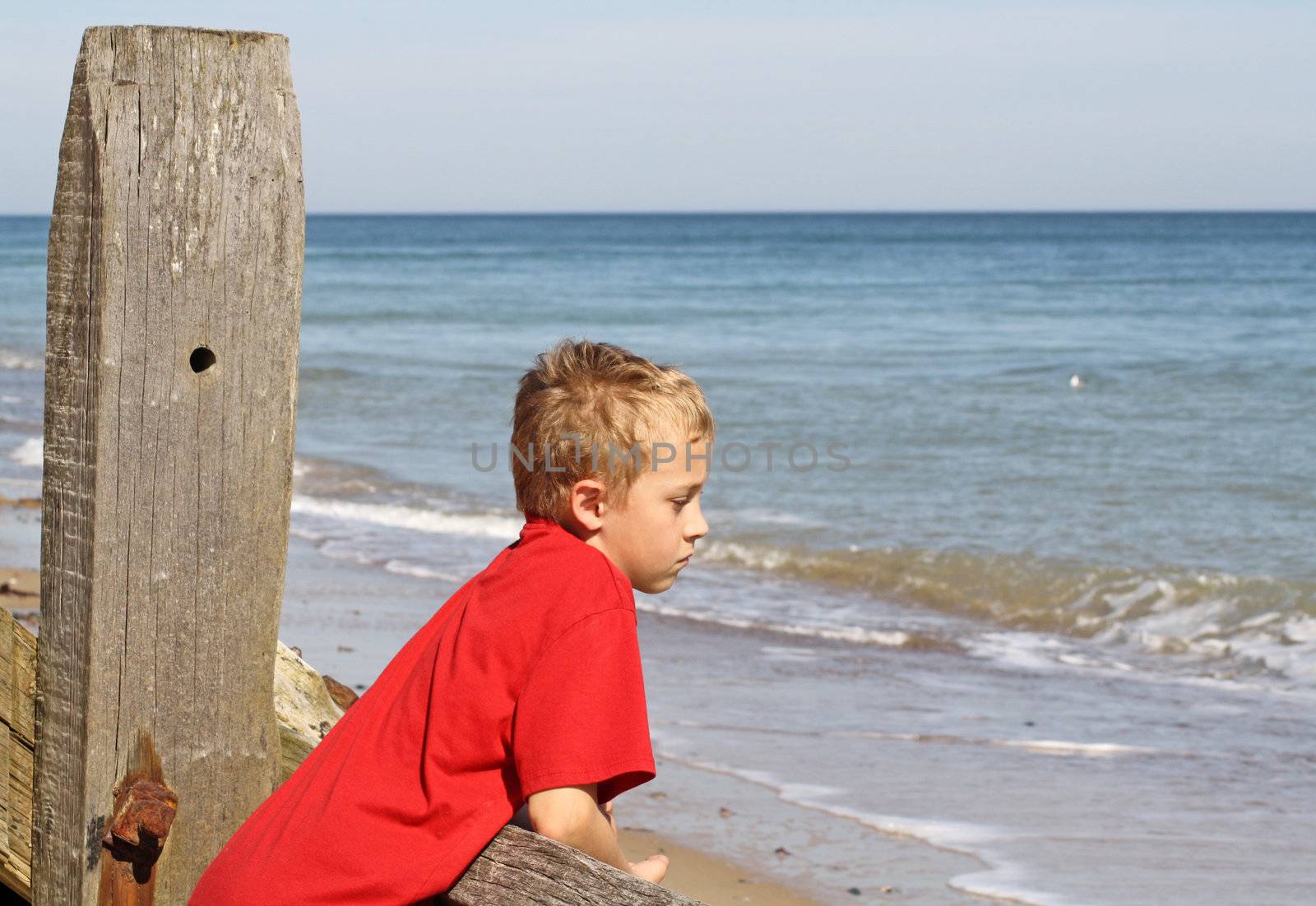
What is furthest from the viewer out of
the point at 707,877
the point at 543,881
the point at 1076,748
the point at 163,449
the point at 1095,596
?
the point at 1095,596

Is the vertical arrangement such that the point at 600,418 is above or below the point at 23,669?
above

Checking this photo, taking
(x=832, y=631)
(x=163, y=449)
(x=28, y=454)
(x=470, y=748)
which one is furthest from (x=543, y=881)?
(x=28, y=454)

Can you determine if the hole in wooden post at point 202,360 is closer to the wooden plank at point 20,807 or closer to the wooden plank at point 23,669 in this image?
the wooden plank at point 23,669

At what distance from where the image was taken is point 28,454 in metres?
12.9

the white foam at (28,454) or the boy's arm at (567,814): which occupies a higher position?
the boy's arm at (567,814)

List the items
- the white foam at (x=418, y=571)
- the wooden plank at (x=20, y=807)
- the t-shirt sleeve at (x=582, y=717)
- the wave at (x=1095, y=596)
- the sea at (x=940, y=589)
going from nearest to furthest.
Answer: the t-shirt sleeve at (x=582, y=717) < the wooden plank at (x=20, y=807) < the sea at (x=940, y=589) < the wave at (x=1095, y=596) < the white foam at (x=418, y=571)

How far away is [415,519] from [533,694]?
9.13m

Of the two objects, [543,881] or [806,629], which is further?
[806,629]

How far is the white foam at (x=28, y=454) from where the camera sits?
41.1 ft

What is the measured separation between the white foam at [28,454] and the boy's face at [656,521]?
1142cm

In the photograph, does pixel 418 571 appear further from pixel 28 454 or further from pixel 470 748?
pixel 470 748

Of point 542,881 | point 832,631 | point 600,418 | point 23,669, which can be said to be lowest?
point 832,631

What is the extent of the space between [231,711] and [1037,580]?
7.49 m

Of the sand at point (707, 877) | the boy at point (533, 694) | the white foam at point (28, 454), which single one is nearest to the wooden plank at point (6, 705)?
the boy at point (533, 694)
